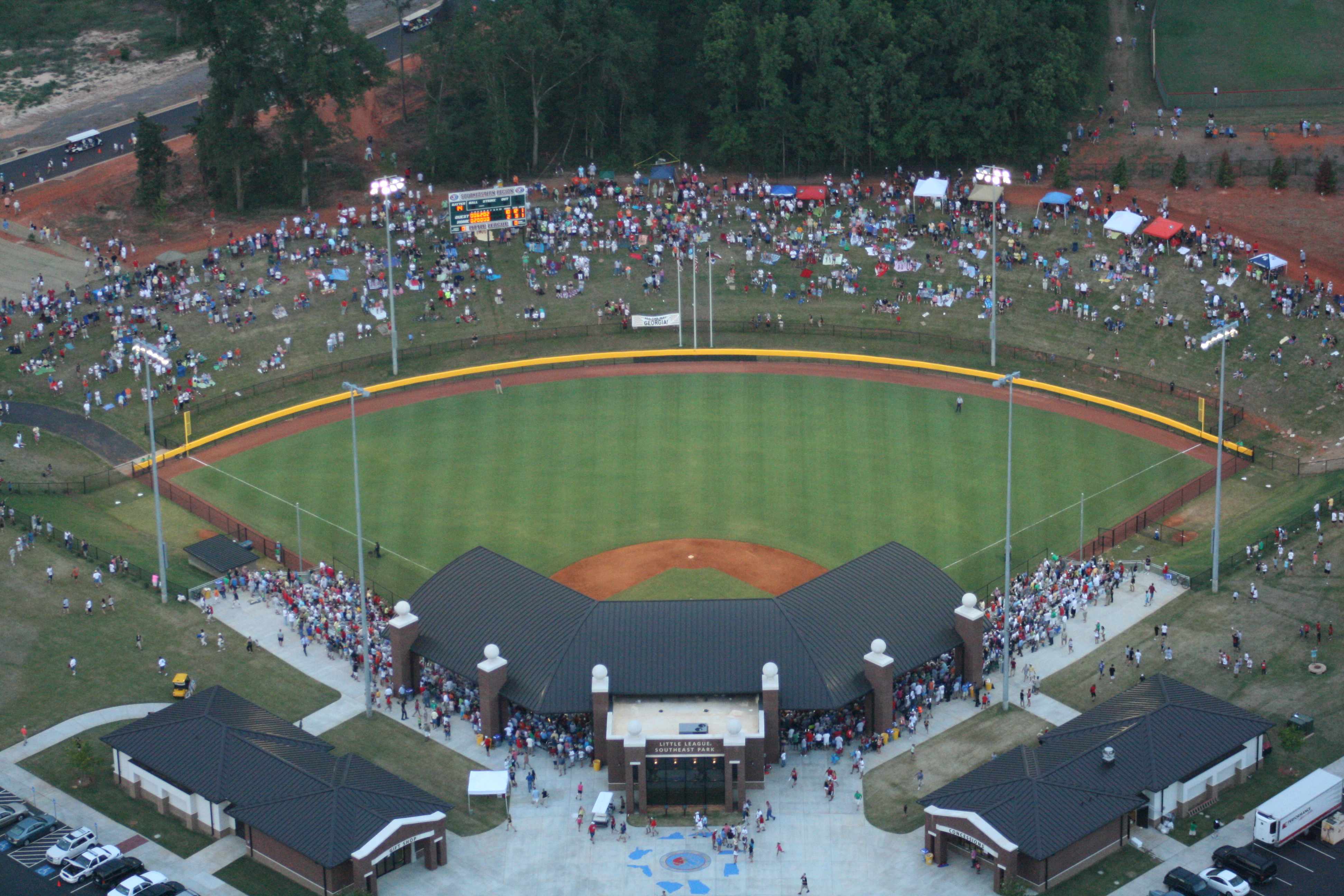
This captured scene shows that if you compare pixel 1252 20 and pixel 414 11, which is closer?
pixel 1252 20

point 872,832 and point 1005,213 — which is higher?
point 1005,213

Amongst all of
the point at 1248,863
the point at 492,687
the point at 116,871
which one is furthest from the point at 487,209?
the point at 1248,863

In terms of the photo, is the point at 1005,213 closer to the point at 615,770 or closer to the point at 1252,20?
the point at 1252,20

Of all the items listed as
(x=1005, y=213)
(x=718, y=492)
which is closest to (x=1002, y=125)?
(x=1005, y=213)

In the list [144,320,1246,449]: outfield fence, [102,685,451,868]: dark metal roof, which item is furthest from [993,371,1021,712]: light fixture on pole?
[144,320,1246,449]: outfield fence

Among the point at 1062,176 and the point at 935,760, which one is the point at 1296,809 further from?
the point at 1062,176

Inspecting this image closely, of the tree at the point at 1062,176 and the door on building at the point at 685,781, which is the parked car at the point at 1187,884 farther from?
the tree at the point at 1062,176
